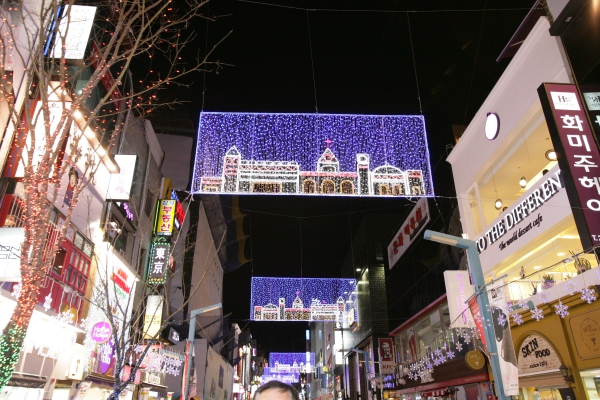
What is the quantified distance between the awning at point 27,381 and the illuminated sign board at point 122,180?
24.5 ft

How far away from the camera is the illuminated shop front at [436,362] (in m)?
16.2

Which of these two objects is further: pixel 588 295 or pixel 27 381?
pixel 27 381

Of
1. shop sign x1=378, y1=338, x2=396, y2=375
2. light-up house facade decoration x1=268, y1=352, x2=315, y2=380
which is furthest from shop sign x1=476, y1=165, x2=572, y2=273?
light-up house facade decoration x1=268, y1=352, x2=315, y2=380

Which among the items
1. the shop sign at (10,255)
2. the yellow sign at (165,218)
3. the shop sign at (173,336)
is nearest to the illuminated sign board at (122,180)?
the yellow sign at (165,218)

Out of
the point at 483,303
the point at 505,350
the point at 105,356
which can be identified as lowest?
the point at 505,350

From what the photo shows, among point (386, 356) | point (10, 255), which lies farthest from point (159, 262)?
point (386, 356)

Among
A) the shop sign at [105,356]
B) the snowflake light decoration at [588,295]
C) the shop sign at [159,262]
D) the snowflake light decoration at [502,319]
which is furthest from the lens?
the shop sign at [159,262]

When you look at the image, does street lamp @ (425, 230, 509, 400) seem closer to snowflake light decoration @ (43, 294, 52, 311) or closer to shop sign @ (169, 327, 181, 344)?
snowflake light decoration @ (43, 294, 52, 311)

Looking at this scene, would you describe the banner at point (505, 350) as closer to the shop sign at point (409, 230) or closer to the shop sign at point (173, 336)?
the shop sign at point (409, 230)

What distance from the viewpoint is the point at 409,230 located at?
26.4 m

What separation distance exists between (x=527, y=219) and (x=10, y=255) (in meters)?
14.3

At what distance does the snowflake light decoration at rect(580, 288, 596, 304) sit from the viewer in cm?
909

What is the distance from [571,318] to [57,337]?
1514 centimetres

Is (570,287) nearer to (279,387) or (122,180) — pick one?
(279,387)
